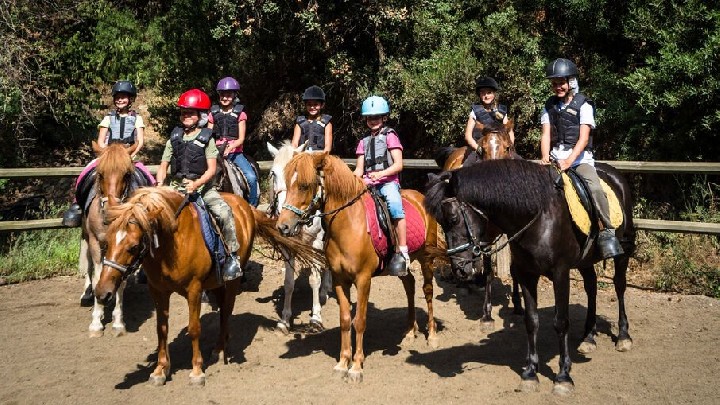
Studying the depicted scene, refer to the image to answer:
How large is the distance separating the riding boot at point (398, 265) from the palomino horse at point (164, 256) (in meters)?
0.84

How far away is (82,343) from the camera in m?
7.56

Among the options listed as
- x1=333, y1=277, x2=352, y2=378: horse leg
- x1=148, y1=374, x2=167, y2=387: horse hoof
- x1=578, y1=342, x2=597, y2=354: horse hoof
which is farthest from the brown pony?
x1=578, y1=342, x2=597, y2=354: horse hoof

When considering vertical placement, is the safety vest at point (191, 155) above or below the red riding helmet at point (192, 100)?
below

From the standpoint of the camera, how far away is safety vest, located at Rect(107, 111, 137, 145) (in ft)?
27.9

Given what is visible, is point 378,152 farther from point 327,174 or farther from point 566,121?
point 566,121

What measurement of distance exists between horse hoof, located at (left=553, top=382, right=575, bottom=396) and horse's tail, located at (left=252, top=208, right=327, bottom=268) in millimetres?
2493

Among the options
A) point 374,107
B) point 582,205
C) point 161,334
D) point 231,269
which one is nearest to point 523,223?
point 582,205

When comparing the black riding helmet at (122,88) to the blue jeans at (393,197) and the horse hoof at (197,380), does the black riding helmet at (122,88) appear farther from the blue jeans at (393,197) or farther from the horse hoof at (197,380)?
the horse hoof at (197,380)

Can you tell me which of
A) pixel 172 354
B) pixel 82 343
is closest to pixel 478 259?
pixel 172 354

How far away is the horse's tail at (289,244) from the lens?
22.7 ft

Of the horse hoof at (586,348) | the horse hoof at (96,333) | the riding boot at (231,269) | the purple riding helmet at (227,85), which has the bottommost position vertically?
the horse hoof at (96,333)

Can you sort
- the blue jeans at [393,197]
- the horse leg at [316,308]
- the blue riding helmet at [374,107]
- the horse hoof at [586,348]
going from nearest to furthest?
the blue jeans at [393,197] < the blue riding helmet at [374,107] < the horse hoof at [586,348] < the horse leg at [316,308]

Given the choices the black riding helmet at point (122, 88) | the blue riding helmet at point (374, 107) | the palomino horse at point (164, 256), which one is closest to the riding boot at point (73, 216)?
the black riding helmet at point (122, 88)

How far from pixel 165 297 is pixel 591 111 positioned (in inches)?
177
